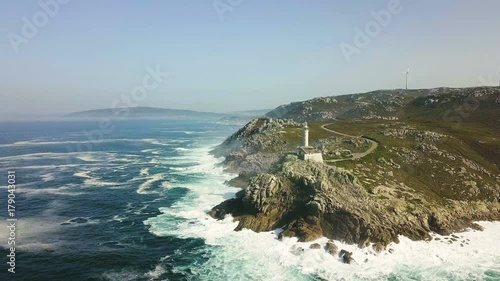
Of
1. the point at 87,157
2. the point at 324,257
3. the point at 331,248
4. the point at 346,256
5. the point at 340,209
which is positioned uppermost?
the point at 340,209

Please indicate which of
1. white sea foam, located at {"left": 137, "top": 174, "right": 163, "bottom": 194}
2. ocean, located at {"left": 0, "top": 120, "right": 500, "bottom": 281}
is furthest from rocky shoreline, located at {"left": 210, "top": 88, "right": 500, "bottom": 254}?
white sea foam, located at {"left": 137, "top": 174, "right": 163, "bottom": 194}

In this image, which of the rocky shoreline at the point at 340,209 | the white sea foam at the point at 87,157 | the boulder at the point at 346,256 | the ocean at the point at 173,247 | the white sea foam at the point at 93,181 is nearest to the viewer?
the ocean at the point at 173,247

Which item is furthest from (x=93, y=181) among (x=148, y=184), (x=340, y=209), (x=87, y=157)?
(x=340, y=209)

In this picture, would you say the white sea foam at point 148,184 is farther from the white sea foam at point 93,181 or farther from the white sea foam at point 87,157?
the white sea foam at point 87,157

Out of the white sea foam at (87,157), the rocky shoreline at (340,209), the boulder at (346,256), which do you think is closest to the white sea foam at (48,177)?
the white sea foam at (87,157)

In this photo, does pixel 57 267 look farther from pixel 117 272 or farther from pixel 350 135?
pixel 350 135

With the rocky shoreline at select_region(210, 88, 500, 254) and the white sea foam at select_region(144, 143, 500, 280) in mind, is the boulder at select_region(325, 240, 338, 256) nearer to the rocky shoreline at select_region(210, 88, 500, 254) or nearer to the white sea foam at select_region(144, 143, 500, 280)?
the rocky shoreline at select_region(210, 88, 500, 254)

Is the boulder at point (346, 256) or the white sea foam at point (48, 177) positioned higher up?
the white sea foam at point (48, 177)

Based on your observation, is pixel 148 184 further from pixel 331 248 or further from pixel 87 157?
pixel 87 157
